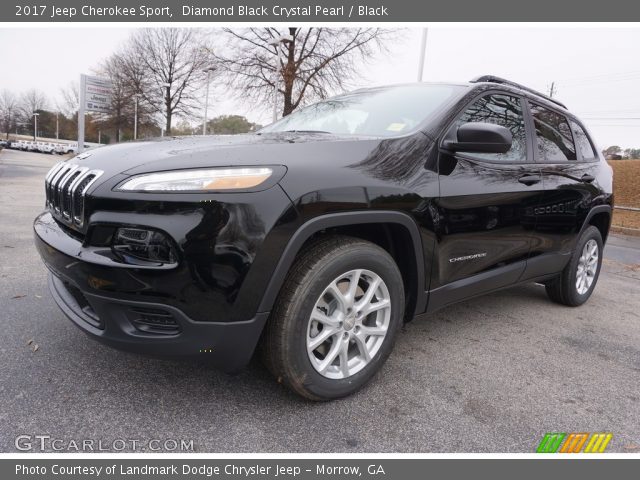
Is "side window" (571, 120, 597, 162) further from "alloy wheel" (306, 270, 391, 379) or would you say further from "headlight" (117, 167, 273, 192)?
"headlight" (117, 167, 273, 192)

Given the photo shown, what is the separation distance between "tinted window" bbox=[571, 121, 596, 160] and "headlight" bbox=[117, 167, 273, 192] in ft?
11.0

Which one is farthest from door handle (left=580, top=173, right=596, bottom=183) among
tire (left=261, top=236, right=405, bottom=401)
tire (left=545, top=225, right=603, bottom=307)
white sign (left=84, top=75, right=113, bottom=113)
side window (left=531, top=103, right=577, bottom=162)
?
white sign (left=84, top=75, right=113, bottom=113)

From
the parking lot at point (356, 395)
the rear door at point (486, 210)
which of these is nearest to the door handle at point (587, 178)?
the rear door at point (486, 210)

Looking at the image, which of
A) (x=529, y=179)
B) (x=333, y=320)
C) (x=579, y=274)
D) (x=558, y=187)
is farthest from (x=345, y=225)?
(x=579, y=274)

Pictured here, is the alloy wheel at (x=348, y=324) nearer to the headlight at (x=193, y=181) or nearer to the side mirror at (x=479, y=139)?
the headlight at (x=193, y=181)

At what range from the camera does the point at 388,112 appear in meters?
2.79

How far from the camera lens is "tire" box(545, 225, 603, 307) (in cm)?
383

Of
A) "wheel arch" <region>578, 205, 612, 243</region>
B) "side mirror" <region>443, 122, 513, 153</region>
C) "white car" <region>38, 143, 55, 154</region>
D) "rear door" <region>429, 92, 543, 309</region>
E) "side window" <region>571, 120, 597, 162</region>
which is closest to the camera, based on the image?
"side mirror" <region>443, 122, 513, 153</region>

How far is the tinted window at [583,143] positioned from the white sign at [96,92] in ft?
100

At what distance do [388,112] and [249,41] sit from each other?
16.0m

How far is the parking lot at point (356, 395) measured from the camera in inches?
75.9

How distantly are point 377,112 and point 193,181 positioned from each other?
149 cm
